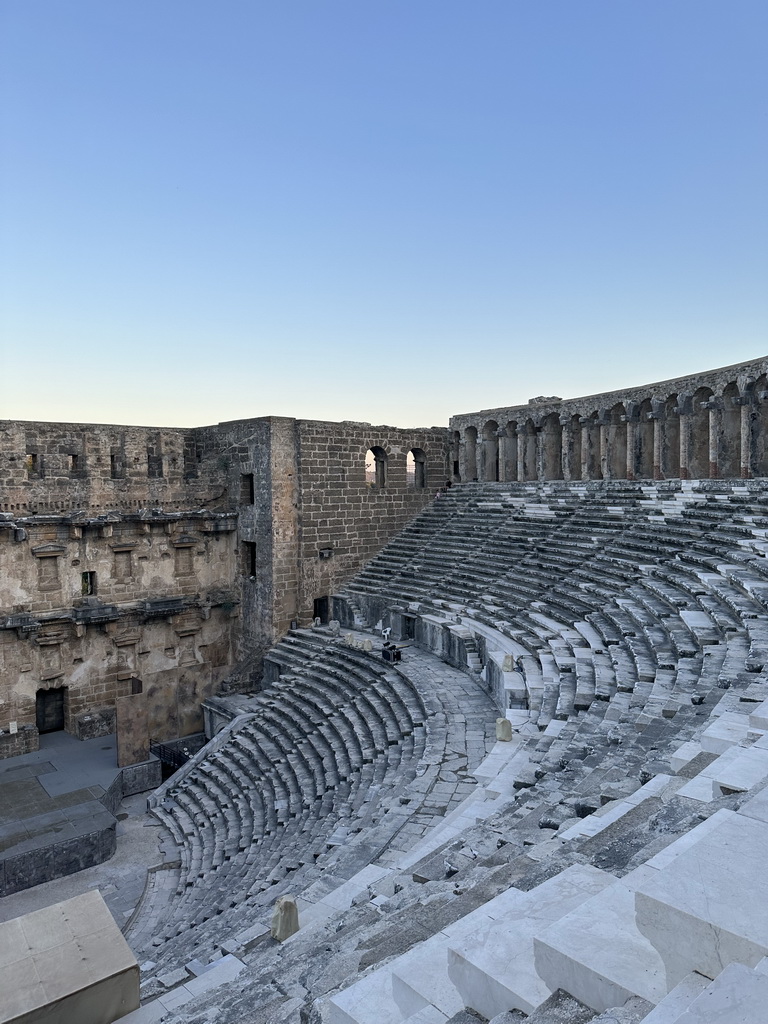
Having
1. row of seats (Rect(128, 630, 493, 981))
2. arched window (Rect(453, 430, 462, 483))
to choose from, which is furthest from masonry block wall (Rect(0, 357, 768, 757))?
row of seats (Rect(128, 630, 493, 981))

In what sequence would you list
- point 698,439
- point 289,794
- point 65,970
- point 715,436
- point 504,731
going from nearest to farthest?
1. point 65,970
2. point 504,731
3. point 289,794
4. point 715,436
5. point 698,439

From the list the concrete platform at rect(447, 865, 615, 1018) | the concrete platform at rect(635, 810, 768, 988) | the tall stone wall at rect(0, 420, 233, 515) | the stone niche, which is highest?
the tall stone wall at rect(0, 420, 233, 515)

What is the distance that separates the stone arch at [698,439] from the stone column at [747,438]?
152cm

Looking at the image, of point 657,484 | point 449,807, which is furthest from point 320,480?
point 449,807

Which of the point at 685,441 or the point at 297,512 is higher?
the point at 685,441

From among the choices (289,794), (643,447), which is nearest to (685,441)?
(643,447)

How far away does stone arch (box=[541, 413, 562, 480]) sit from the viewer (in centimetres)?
2303

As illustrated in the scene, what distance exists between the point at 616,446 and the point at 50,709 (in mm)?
18611

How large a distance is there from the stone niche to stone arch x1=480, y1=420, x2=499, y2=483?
2097cm

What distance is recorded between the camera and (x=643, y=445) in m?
20.2

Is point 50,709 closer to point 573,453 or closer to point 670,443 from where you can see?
point 573,453

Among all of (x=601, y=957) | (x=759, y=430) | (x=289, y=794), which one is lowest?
(x=289, y=794)

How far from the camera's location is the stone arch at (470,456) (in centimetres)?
2553

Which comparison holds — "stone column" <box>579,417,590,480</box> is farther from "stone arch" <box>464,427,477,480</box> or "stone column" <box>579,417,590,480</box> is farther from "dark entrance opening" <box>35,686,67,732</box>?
"dark entrance opening" <box>35,686,67,732</box>
